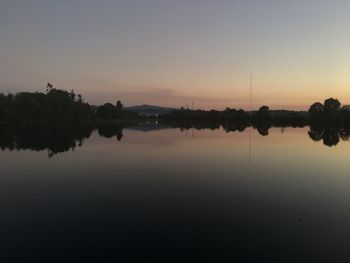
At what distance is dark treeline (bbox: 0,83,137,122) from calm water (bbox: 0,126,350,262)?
10872cm

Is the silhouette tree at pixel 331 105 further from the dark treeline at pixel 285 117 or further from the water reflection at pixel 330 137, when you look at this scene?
the water reflection at pixel 330 137

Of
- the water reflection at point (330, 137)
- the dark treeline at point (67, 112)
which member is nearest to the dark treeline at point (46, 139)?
the water reflection at point (330, 137)

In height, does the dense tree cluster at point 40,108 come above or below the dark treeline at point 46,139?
above

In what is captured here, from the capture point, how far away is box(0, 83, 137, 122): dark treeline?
125 meters

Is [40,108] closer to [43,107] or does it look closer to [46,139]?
[43,107]

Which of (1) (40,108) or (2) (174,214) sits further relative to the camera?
(1) (40,108)

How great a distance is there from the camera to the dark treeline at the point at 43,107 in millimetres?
124562

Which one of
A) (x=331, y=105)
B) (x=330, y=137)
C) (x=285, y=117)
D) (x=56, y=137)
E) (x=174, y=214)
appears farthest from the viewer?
(x=285, y=117)

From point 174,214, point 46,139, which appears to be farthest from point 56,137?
point 174,214

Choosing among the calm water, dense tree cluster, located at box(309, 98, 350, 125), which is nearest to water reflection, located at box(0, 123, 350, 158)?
the calm water

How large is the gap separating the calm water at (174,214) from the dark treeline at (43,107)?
357 ft

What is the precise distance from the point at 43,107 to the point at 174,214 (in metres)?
126

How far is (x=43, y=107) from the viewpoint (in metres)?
130

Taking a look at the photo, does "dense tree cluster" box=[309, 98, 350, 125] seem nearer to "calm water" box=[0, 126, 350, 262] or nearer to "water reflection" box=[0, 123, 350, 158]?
"water reflection" box=[0, 123, 350, 158]
